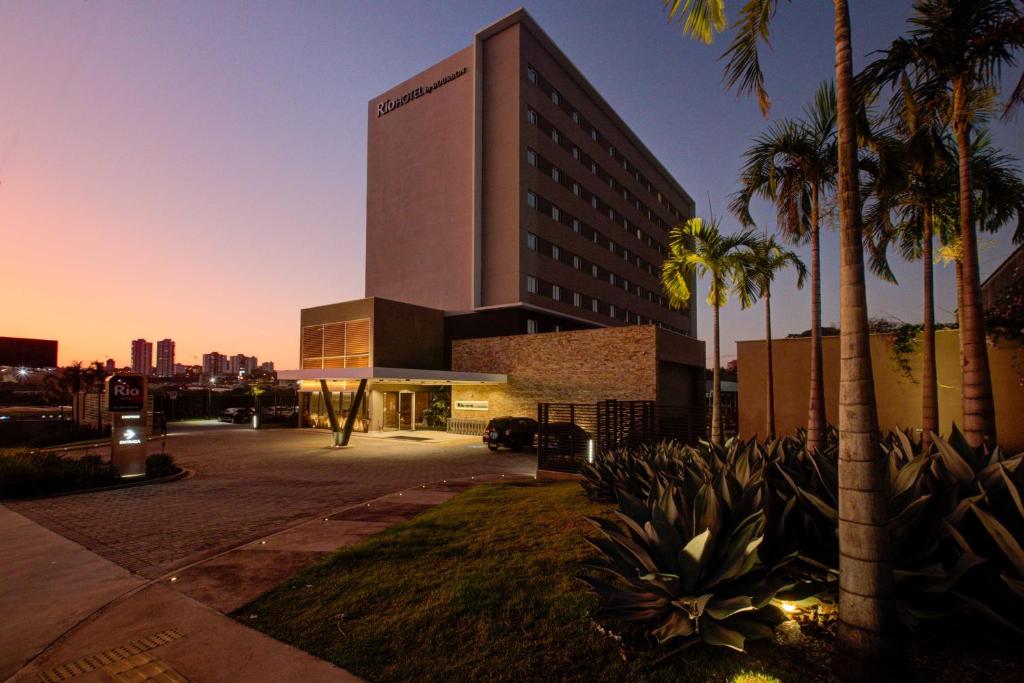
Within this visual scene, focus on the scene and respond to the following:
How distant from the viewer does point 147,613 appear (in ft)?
17.8

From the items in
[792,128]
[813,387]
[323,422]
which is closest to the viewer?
[813,387]

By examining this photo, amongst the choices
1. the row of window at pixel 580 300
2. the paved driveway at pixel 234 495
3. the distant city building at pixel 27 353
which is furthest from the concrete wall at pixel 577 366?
the distant city building at pixel 27 353

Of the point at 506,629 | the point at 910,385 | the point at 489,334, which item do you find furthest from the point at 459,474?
the point at 489,334

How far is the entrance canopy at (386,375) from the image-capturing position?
23438 mm

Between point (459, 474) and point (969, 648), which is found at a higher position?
point (969, 648)

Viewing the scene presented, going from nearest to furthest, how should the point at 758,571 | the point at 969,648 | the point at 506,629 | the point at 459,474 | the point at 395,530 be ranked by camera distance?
the point at 969,648 → the point at 758,571 → the point at 506,629 → the point at 395,530 → the point at 459,474

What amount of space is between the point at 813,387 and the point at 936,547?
26.1 ft

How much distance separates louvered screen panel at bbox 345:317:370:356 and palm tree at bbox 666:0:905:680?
2917 centimetres

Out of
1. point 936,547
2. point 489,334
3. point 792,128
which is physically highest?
point 792,128

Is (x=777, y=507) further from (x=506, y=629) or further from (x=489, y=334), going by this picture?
(x=489, y=334)

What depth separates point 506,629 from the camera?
14.9 ft

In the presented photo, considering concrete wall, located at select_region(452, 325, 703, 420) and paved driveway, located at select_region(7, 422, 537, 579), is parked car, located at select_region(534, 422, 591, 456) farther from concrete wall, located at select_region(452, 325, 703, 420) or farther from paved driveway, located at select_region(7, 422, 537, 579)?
concrete wall, located at select_region(452, 325, 703, 420)

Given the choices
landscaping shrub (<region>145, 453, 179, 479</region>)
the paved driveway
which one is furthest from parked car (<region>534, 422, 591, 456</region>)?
landscaping shrub (<region>145, 453, 179, 479</region>)

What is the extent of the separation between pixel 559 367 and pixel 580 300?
715 inches
